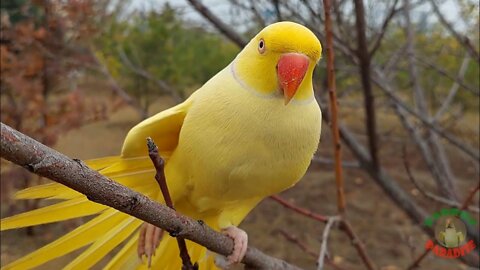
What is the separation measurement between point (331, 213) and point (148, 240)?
82.7 inches

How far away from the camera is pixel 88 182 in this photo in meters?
0.29

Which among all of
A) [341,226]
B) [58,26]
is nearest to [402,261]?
[341,226]

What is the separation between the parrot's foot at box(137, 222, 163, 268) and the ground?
1106mm

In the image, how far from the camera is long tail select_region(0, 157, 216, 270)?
43 centimetres

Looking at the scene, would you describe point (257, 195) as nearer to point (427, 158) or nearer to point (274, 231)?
point (427, 158)

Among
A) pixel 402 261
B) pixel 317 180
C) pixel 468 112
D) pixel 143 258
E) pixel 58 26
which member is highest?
pixel 58 26

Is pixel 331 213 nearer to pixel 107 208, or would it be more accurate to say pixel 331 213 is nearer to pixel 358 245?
pixel 358 245

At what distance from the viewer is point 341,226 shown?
709 mm

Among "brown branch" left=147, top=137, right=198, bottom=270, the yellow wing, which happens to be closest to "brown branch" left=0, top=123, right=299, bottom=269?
"brown branch" left=147, top=137, right=198, bottom=270

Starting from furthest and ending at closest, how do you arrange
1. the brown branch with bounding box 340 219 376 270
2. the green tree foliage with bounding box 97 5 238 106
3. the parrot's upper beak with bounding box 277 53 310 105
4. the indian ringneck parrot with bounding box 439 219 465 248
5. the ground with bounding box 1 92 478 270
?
the green tree foliage with bounding box 97 5 238 106 → the ground with bounding box 1 92 478 270 → the brown branch with bounding box 340 219 376 270 → the indian ringneck parrot with bounding box 439 219 465 248 → the parrot's upper beak with bounding box 277 53 310 105

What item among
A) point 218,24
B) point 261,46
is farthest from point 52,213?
point 218,24

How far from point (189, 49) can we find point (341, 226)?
9.97ft

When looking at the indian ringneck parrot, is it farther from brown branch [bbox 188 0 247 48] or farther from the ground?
the ground

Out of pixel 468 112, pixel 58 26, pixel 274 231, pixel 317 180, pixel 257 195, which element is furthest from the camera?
pixel 317 180
